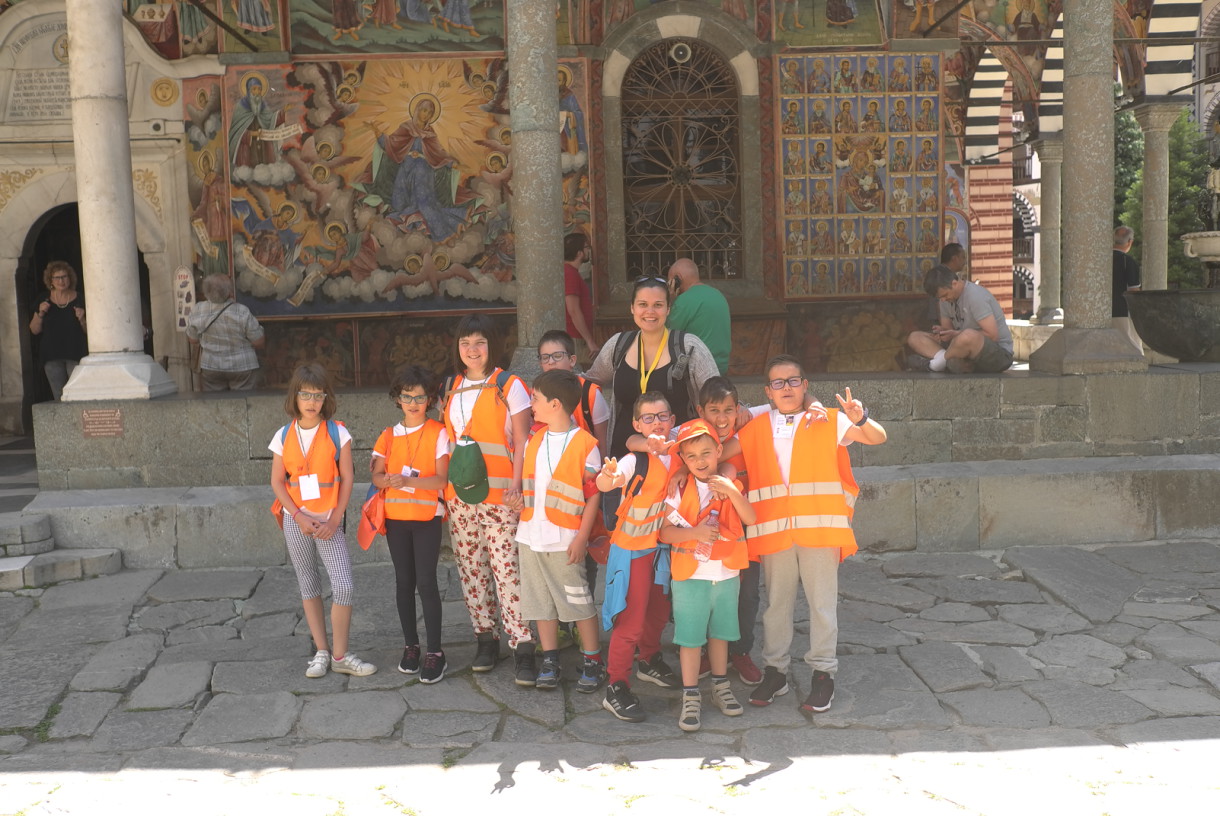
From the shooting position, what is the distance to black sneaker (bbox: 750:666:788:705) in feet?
14.9

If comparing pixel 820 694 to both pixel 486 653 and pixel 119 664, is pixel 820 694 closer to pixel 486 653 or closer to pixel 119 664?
pixel 486 653

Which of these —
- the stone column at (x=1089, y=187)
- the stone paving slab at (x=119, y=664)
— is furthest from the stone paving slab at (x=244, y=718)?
the stone column at (x=1089, y=187)

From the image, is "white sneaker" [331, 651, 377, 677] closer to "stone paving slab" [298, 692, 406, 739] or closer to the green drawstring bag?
"stone paving slab" [298, 692, 406, 739]

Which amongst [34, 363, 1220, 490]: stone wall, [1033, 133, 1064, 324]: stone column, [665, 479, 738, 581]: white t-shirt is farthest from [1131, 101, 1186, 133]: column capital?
[665, 479, 738, 581]: white t-shirt

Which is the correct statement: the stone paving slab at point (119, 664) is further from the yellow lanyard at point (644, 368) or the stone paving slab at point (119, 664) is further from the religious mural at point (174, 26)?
the religious mural at point (174, 26)

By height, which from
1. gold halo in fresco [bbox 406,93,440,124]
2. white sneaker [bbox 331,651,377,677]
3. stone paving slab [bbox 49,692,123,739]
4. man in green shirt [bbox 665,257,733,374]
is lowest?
stone paving slab [bbox 49,692,123,739]

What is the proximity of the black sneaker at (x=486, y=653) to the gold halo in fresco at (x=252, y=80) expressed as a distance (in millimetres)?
6720

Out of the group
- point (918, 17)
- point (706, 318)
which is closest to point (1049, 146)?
point (918, 17)

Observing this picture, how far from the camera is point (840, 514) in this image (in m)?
4.44

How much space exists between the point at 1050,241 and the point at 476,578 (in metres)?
13.8

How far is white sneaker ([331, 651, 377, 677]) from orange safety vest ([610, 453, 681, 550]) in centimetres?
129

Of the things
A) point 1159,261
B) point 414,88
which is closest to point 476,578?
point 414,88

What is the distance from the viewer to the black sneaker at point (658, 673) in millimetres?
4758

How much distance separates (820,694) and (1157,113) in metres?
12.0
